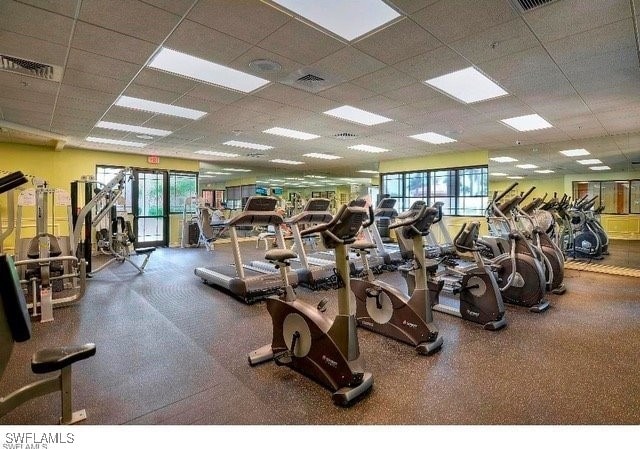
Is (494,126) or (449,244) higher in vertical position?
(494,126)

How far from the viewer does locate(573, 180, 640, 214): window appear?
6.69 meters

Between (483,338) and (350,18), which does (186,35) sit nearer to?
(350,18)

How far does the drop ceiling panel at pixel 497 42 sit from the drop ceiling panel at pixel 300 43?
1.16 metres

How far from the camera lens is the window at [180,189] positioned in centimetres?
998

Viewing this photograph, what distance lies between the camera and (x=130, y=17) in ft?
8.60

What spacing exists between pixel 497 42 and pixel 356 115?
270 cm

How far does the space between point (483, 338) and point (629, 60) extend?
3.13 meters

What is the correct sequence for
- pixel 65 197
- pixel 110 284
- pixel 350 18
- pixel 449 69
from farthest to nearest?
pixel 110 284
pixel 65 197
pixel 449 69
pixel 350 18

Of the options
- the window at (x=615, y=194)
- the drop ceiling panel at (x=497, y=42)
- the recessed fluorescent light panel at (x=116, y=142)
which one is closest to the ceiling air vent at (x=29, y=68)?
the recessed fluorescent light panel at (x=116, y=142)

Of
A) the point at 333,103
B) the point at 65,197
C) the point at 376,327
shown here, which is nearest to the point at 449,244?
the point at 333,103

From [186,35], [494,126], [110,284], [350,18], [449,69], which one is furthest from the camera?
[494,126]

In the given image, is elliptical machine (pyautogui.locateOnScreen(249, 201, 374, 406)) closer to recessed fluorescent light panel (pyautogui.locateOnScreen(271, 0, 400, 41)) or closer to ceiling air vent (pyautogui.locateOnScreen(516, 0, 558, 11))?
recessed fluorescent light panel (pyautogui.locateOnScreen(271, 0, 400, 41))

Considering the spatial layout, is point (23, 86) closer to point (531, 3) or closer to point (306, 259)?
point (306, 259)

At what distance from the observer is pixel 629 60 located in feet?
11.0
